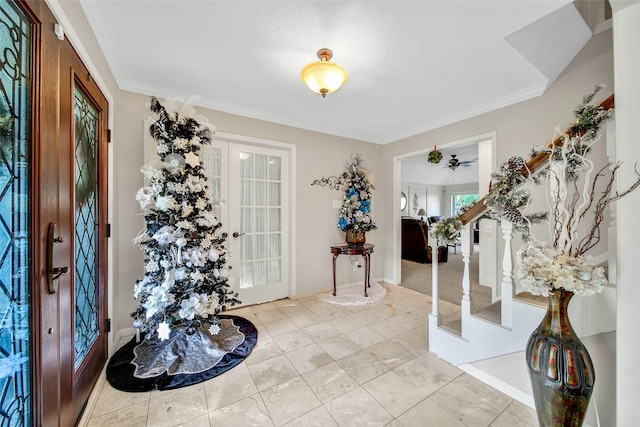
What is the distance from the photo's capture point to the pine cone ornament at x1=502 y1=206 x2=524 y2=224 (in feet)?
4.58

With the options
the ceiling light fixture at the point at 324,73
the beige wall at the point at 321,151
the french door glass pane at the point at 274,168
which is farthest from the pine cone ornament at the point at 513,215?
the french door glass pane at the point at 274,168

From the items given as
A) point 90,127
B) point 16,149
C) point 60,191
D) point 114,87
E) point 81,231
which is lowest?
point 81,231

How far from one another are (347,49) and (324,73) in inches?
10.3

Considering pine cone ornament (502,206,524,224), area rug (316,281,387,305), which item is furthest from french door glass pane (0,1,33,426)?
area rug (316,281,387,305)

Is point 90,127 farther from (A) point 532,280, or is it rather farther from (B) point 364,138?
(B) point 364,138

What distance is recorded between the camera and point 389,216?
4.07m

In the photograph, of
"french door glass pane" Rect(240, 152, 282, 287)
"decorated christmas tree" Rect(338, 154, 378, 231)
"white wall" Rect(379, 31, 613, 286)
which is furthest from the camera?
"decorated christmas tree" Rect(338, 154, 378, 231)

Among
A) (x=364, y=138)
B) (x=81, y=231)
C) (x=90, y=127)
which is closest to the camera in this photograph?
(x=81, y=231)

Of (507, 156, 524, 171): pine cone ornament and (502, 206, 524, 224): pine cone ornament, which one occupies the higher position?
(507, 156, 524, 171): pine cone ornament

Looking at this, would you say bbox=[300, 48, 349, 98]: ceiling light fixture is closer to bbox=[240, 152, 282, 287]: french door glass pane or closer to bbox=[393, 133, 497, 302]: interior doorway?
bbox=[240, 152, 282, 287]: french door glass pane

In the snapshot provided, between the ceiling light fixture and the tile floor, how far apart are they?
2.22m

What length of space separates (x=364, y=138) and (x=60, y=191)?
359 centimetres

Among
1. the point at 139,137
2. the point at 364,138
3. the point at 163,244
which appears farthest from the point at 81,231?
the point at 364,138

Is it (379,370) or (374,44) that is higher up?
(374,44)
